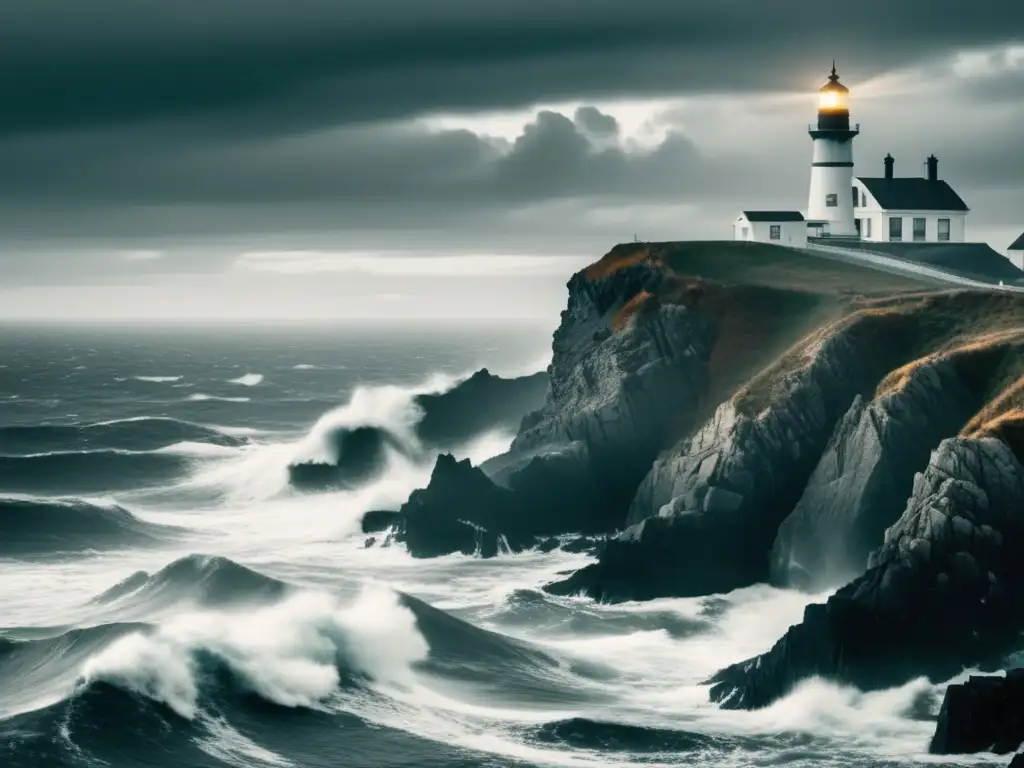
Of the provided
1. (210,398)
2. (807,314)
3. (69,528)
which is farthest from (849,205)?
(210,398)

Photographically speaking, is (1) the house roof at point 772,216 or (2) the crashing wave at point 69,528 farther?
(1) the house roof at point 772,216

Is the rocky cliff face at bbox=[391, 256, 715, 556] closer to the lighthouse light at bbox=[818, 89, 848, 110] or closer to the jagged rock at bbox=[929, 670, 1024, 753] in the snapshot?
the lighthouse light at bbox=[818, 89, 848, 110]

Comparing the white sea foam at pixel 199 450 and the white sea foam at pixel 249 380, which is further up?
the white sea foam at pixel 249 380

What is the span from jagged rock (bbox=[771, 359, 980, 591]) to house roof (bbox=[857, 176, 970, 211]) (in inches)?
1520

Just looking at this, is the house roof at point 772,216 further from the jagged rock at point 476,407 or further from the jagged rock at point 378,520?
the jagged rock at point 378,520

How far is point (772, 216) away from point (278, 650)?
180ft

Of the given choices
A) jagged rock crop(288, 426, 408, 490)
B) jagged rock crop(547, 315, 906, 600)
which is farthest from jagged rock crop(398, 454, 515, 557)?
jagged rock crop(288, 426, 408, 490)

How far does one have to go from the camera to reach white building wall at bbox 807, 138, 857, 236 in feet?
326

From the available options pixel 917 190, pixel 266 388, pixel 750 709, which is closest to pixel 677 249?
pixel 917 190

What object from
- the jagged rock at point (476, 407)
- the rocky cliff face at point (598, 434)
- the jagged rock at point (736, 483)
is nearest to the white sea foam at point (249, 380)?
the jagged rock at point (476, 407)

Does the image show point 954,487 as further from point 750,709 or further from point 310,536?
point 310,536

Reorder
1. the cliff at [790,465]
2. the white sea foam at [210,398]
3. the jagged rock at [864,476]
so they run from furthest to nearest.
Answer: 1. the white sea foam at [210,398]
2. the jagged rock at [864,476]
3. the cliff at [790,465]

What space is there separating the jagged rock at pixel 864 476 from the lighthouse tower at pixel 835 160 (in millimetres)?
38523

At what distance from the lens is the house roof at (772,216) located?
9738 centimetres
